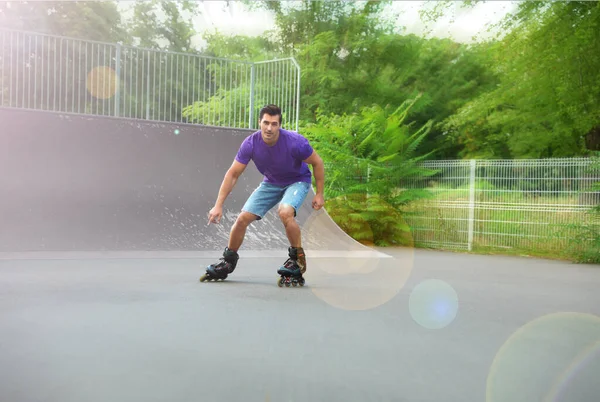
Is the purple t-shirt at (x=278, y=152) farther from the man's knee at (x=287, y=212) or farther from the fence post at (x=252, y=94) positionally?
the fence post at (x=252, y=94)

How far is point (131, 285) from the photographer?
5039mm

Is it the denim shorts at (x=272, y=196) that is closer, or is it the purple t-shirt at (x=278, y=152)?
the purple t-shirt at (x=278, y=152)

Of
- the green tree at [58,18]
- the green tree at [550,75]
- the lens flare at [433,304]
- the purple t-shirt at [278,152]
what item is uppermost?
the green tree at [58,18]

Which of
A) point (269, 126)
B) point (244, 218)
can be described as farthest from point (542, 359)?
point (244, 218)

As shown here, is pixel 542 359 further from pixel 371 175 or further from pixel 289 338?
pixel 371 175

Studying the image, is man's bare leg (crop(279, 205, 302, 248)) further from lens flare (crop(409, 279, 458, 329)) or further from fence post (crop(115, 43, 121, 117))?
fence post (crop(115, 43, 121, 117))

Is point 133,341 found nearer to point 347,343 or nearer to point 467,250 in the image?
point 347,343

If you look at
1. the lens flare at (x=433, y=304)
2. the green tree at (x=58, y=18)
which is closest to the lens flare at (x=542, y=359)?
the lens flare at (x=433, y=304)

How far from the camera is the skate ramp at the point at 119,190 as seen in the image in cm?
764

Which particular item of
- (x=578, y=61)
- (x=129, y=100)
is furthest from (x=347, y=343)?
(x=578, y=61)

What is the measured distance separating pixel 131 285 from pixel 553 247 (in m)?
7.15

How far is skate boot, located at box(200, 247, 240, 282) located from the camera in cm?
538

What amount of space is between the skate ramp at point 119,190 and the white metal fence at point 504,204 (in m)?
3.11

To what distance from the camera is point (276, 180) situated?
18.2ft
